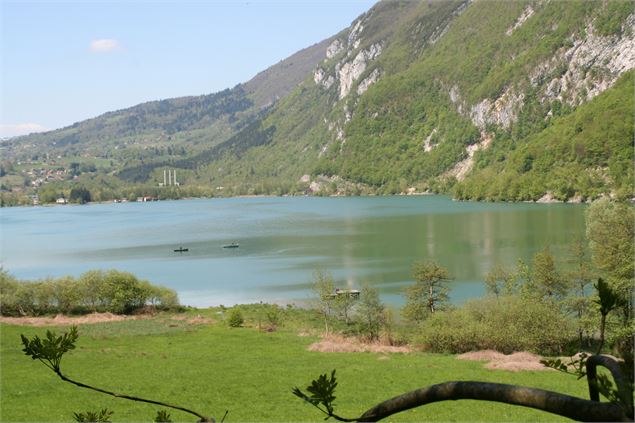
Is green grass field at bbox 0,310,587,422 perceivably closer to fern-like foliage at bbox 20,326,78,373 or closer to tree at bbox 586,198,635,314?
tree at bbox 586,198,635,314

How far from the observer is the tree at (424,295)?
1387 inches

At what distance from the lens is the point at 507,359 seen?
28.2 meters

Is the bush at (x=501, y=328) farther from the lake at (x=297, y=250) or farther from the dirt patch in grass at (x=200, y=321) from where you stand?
the dirt patch in grass at (x=200, y=321)

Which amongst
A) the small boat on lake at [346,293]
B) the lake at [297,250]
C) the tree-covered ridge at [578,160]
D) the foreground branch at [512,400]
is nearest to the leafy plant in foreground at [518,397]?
the foreground branch at [512,400]

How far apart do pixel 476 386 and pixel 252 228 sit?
357 feet

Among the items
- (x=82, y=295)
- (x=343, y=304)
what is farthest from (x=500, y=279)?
(x=82, y=295)

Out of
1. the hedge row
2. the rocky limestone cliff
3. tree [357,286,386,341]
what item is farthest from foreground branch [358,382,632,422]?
the rocky limestone cliff

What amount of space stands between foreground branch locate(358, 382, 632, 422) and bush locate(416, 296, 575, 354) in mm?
29726

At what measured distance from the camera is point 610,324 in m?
28.1

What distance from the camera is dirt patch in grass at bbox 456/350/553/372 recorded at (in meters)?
26.8

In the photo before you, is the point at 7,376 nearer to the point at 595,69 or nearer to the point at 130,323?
the point at 130,323

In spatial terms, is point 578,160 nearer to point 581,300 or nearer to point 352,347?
point 581,300

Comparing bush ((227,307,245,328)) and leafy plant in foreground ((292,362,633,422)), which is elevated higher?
leafy plant in foreground ((292,362,633,422))

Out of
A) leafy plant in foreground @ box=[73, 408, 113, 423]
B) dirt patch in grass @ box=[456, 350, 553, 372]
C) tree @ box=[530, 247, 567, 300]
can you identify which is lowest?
dirt patch in grass @ box=[456, 350, 553, 372]
